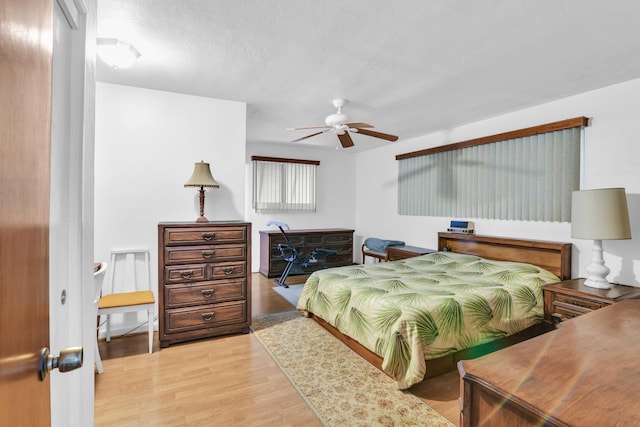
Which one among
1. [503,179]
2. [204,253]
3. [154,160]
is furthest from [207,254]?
[503,179]

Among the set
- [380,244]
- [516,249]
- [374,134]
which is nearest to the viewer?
[374,134]

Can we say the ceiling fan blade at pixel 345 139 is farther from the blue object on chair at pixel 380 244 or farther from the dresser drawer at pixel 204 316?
the blue object on chair at pixel 380 244

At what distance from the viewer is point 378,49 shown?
7.80ft

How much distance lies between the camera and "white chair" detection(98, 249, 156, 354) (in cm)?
261

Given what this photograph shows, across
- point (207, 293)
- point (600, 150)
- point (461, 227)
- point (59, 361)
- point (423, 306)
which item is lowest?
point (207, 293)

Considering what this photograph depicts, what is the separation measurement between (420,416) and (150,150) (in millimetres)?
3250

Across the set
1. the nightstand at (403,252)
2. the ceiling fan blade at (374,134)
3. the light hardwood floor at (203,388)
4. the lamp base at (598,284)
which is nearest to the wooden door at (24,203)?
the light hardwood floor at (203,388)

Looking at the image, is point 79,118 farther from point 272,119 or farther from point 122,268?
point 272,119

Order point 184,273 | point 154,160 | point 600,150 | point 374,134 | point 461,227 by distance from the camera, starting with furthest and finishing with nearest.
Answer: point 461,227
point 374,134
point 154,160
point 600,150
point 184,273

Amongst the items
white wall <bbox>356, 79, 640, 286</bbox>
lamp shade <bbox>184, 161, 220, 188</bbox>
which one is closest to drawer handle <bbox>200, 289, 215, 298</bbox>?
lamp shade <bbox>184, 161, 220, 188</bbox>

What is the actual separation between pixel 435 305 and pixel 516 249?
6.43 feet

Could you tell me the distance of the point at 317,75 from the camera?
9.42 ft

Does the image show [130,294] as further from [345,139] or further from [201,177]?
[345,139]

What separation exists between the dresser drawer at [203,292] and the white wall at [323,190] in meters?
2.82
